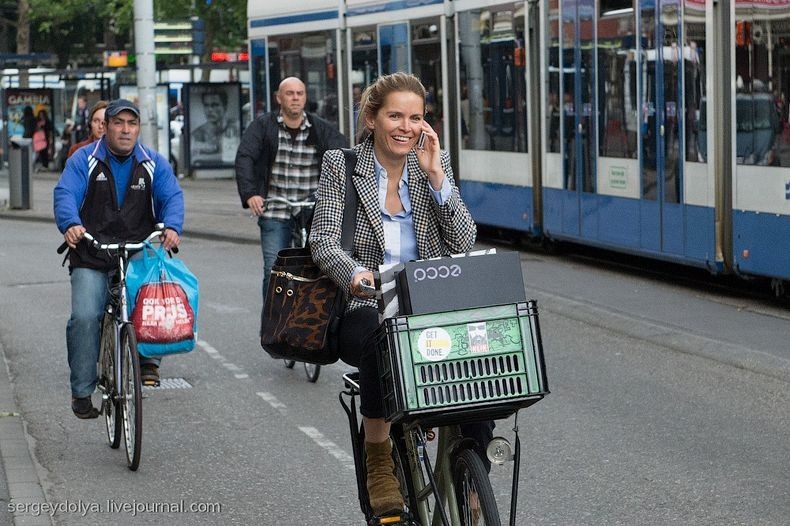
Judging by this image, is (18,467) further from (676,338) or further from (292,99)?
(676,338)

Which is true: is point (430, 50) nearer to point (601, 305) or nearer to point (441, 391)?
point (601, 305)

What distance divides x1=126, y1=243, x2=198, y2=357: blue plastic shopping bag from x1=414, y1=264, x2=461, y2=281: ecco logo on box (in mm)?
3094

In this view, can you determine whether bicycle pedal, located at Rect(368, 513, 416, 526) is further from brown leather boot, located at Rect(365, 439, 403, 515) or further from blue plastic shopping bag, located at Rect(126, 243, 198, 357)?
blue plastic shopping bag, located at Rect(126, 243, 198, 357)

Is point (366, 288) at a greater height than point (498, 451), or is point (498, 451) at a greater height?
point (366, 288)

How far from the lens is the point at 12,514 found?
20.4ft

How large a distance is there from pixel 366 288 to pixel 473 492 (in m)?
0.68

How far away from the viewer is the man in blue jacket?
7586 mm

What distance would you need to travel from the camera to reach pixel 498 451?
15.1ft

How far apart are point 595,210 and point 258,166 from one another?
5.97 meters

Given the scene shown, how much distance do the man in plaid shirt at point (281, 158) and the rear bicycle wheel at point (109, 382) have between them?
2385 mm

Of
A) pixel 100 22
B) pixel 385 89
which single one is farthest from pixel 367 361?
pixel 100 22

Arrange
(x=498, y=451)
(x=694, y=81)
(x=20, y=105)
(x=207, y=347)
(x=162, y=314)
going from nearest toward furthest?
1. (x=498, y=451)
2. (x=162, y=314)
3. (x=207, y=347)
4. (x=694, y=81)
5. (x=20, y=105)

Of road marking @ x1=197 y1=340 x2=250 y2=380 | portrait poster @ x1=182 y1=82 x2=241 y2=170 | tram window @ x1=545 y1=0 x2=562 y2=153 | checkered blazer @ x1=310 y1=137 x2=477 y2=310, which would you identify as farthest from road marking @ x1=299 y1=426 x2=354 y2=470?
portrait poster @ x1=182 y1=82 x2=241 y2=170

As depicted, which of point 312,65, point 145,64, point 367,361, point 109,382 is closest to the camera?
point 367,361
